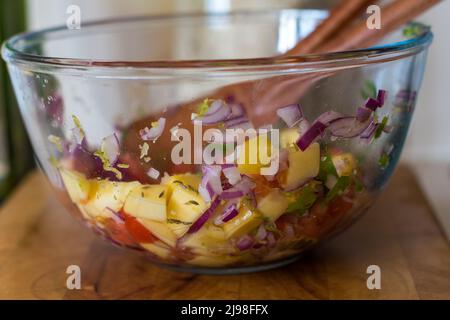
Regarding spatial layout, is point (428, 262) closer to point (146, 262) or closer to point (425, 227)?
point (425, 227)

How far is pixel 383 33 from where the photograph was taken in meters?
0.87

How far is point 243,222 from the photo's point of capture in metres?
0.77

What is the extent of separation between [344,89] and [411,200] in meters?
0.43

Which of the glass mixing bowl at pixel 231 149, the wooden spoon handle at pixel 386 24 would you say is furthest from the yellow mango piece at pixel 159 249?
the wooden spoon handle at pixel 386 24

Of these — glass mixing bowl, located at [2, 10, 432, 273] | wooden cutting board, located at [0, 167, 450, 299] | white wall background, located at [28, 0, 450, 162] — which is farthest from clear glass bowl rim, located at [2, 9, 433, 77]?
white wall background, located at [28, 0, 450, 162]

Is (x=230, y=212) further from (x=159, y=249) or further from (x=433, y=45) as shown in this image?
(x=433, y=45)

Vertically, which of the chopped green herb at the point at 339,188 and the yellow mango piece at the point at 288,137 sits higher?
the yellow mango piece at the point at 288,137

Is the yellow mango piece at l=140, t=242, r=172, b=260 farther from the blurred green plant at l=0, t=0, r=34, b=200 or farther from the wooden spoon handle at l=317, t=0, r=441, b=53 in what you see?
the blurred green plant at l=0, t=0, r=34, b=200

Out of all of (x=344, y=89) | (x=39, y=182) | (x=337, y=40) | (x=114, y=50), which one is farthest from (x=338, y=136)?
(x=39, y=182)

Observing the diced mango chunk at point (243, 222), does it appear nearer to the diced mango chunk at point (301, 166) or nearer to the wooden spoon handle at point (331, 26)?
the diced mango chunk at point (301, 166)

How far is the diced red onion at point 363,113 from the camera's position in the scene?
0.78 metres

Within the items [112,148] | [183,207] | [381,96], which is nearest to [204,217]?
[183,207]

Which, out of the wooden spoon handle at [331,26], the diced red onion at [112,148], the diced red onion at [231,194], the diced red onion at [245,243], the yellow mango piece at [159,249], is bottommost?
the yellow mango piece at [159,249]

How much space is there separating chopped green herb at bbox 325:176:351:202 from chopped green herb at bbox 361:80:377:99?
0.32 ft
